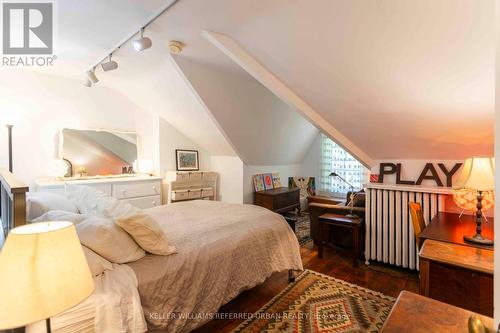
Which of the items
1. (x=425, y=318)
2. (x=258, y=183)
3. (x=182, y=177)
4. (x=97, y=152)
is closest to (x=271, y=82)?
(x=425, y=318)

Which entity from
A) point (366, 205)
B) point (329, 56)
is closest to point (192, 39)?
point (329, 56)

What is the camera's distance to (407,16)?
1.39 meters

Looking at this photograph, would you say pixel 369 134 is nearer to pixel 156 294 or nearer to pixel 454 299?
pixel 454 299

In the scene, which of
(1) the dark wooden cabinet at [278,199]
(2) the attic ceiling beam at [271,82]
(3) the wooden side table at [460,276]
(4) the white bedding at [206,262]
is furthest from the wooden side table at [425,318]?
(1) the dark wooden cabinet at [278,199]

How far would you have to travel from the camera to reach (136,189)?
378 centimetres

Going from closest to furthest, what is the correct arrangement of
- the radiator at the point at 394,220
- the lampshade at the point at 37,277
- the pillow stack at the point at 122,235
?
the lampshade at the point at 37,277, the pillow stack at the point at 122,235, the radiator at the point at 394,220

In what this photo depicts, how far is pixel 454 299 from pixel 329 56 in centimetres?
184

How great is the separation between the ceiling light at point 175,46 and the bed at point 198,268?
1.67 metres

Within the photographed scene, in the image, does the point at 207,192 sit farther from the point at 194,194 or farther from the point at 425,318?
the point at 425,318

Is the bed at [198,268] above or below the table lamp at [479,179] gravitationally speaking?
below

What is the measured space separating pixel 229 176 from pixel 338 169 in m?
2.64

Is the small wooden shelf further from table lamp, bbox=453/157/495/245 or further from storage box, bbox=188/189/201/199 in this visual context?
table lamp, bbox=453/157/495/245

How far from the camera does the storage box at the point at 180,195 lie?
415 centimetres

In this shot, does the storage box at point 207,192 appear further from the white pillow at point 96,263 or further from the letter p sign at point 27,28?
the white pillow at point 96,263
